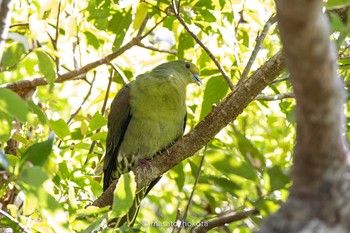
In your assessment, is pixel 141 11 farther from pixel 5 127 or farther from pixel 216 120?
pixel 5 127

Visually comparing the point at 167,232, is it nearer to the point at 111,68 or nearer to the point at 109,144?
the point at 109,144

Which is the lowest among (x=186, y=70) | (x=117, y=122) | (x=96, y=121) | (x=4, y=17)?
(x=4, y=17)

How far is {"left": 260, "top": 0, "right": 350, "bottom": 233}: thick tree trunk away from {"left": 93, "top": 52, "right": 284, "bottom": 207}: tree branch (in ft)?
4.89

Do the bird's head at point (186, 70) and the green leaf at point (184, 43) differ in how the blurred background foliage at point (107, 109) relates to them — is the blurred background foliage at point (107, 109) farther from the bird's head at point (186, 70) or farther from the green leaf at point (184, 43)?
the bird's head at point (186, 70)

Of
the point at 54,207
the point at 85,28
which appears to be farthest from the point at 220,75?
the point at 54,207

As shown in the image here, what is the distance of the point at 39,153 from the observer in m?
1.91

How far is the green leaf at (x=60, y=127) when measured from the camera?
3.12 m

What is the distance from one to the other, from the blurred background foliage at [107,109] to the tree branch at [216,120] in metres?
0.11

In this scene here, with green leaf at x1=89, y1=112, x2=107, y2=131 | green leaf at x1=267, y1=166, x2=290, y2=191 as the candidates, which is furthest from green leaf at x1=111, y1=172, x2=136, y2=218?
green leaf at x1=89, y1=112, x2=107, y2=131

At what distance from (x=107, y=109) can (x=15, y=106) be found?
10.3ft

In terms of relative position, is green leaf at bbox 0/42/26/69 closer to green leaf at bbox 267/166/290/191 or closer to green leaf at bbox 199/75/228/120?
green leaf at bbox 267/166/290/191

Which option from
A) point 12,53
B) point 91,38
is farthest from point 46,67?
point 91,38

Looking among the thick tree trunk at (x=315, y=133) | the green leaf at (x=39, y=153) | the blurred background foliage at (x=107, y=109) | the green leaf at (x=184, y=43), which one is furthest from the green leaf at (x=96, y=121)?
the thick tree trunk at (x=315, y=133)

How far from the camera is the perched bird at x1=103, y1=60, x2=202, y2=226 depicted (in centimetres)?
448
